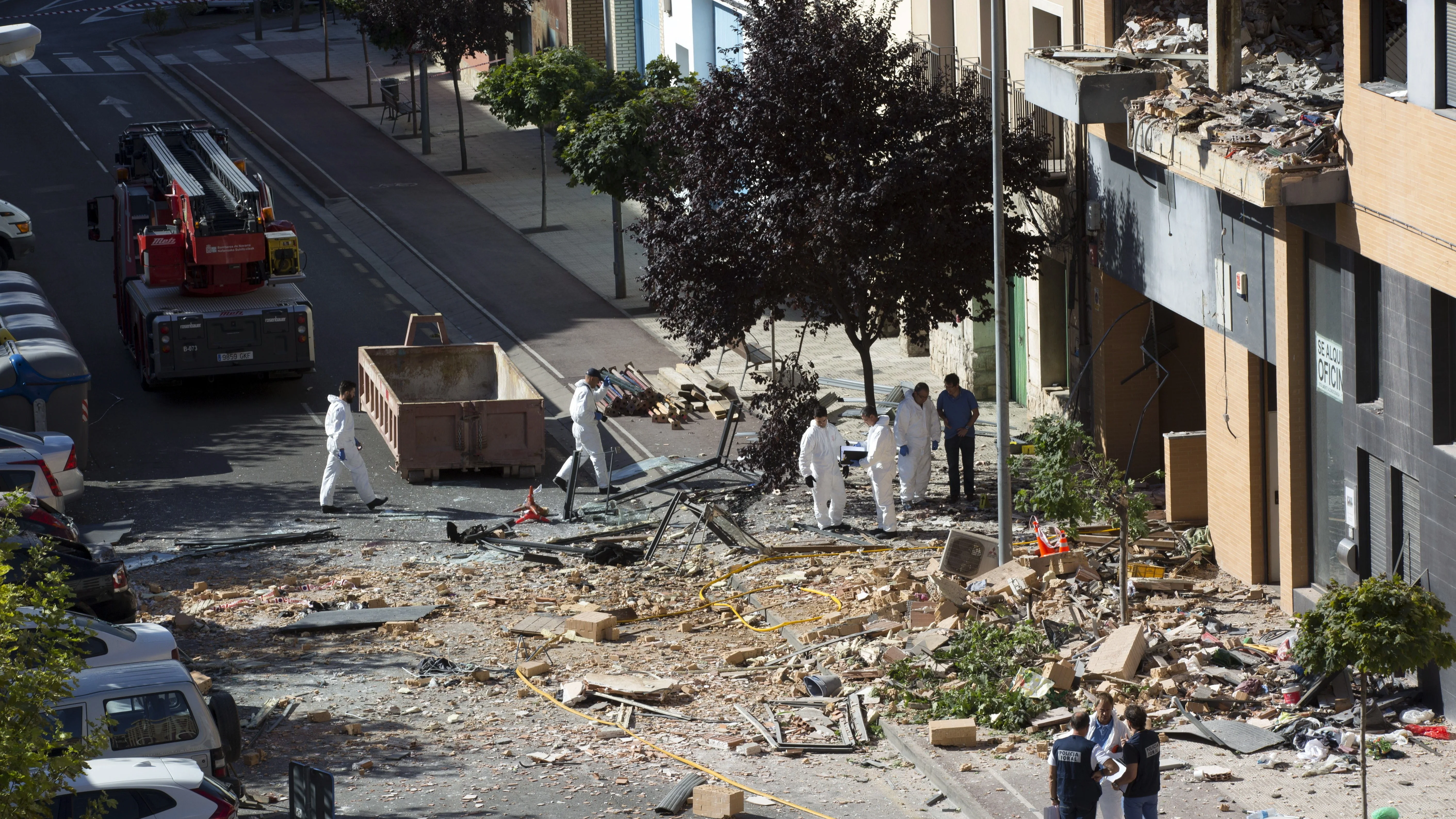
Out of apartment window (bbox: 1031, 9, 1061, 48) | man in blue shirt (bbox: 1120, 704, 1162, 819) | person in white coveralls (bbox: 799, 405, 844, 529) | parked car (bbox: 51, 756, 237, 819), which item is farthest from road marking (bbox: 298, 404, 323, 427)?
man in blue shirt (bbox: 1120, 704, 1162, 819)

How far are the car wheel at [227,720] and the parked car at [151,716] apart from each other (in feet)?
0.77

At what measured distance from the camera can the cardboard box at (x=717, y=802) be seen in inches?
467

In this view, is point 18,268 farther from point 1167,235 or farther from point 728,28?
point 1167,235

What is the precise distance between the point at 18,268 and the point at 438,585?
18.8m

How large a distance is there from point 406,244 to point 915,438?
16816 millimetres

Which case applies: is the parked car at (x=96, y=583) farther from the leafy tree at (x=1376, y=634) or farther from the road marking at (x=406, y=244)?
the leafy tree at (x=1376, y=634)

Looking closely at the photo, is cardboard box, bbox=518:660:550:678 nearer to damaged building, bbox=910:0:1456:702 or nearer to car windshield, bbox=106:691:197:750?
car windshield, bbox=106:691:197:750

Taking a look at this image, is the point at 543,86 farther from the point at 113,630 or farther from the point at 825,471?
the point at 113,630

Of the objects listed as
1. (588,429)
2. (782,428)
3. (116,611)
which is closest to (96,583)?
(116,611)

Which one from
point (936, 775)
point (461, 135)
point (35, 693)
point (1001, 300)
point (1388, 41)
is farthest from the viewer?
point (461, 135)

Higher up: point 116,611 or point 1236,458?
point 1236,458

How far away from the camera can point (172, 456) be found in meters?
23.2

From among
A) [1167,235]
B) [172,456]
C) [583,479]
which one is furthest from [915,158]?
[172,456]

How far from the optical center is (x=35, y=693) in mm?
8938
